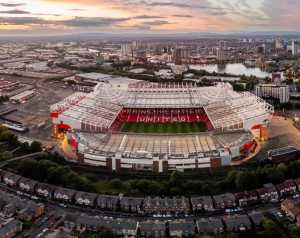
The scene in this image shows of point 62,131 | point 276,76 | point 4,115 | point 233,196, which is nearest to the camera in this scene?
point 233,196

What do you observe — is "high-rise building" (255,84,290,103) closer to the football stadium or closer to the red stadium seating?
the football stadium

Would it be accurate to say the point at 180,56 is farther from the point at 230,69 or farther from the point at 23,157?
the point at 23,157

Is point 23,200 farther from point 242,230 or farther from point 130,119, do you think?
point 130,119

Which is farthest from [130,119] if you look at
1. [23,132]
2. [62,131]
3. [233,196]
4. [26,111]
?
[233,196]

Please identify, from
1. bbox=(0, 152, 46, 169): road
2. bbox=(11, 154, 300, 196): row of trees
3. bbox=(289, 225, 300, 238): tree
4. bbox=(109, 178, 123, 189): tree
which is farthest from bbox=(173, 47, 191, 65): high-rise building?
bbox=(289, 225, 300, 238): tree

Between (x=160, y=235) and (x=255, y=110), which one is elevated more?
(x=255, y=110)

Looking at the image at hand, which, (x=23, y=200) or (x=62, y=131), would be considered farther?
(x=62, y=131)

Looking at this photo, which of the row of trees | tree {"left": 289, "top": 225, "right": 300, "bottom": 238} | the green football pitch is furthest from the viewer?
the green football pitch

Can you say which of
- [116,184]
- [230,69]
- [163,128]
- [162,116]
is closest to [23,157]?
[116,184]
